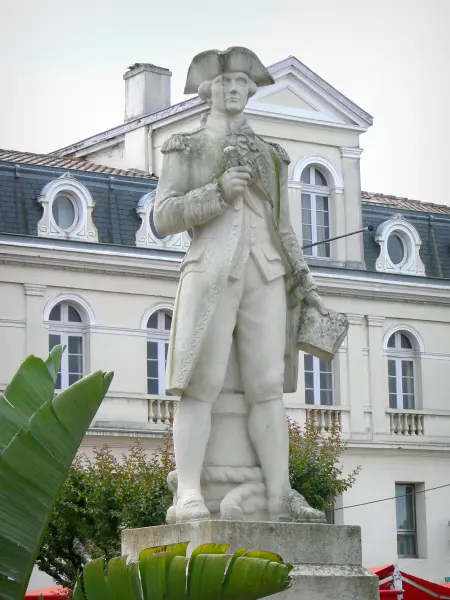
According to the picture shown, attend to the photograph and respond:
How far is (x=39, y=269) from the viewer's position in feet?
126

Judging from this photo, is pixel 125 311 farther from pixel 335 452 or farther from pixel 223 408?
pixel 223 408

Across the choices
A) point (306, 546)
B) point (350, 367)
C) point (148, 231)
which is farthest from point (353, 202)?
point (306, 546)

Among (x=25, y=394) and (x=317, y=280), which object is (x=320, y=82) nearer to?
(x=317, y=280)

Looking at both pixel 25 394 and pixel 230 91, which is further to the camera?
pixel 230 91

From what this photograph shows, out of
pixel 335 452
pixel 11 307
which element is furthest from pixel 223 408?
pixel 11 307

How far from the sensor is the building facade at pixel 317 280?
1516 inches

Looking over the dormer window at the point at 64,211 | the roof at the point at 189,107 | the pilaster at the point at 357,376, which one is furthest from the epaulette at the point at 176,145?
the pilaster at the point at 357,376

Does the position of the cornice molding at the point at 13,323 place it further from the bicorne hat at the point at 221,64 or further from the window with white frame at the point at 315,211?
the bicorne hat at the point at 221,64

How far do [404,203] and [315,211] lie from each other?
5068mm

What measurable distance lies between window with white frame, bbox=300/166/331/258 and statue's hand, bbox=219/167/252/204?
30278 mm

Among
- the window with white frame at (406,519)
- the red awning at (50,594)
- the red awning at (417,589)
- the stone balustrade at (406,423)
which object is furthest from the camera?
the stone balustrade at (406,423)

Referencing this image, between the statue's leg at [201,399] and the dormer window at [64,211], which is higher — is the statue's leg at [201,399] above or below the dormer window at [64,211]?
below

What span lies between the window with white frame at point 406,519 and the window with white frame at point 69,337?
857 centimetres

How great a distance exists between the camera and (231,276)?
38.2ft
